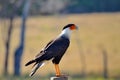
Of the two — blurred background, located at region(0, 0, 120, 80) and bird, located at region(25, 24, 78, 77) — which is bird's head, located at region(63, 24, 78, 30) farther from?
blurred background, located at region(0, 0, 120, 80)

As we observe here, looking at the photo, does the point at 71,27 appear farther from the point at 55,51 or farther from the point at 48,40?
the point at 48,40

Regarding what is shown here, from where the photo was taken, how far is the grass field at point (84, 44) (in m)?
26.9

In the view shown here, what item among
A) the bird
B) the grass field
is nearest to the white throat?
the bird

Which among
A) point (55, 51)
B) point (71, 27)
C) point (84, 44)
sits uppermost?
point (71, 27)

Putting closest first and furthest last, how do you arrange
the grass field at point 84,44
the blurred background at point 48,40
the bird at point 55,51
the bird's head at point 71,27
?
1. the bird at point 55,51
2. the bird's head at point 71,27
3. the blurred background at point 48,40
4. the grass field at point 84,44

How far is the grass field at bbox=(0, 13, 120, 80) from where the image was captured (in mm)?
26938

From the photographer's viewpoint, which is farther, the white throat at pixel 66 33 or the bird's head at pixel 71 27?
the bird's head at pixel 71 27

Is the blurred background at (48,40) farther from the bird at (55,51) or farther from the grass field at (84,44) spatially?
the bird at (55,51)

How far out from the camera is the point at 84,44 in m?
32.3

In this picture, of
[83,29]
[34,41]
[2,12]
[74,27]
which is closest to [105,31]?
[83,29]

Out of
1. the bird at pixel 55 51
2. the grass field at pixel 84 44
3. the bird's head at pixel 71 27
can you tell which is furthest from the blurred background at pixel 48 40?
the bird at pixel 55 51

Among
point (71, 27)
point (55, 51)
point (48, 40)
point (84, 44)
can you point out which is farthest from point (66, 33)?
point (84, 44)

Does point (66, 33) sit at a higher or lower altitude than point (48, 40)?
lower

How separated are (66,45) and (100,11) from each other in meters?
39.1
